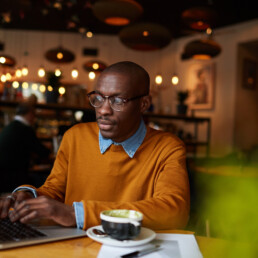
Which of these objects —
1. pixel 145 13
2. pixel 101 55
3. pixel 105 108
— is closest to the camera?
pixel 105 108

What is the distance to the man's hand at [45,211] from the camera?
103 centimetres

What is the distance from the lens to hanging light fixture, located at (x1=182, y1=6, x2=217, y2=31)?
12.3 ft

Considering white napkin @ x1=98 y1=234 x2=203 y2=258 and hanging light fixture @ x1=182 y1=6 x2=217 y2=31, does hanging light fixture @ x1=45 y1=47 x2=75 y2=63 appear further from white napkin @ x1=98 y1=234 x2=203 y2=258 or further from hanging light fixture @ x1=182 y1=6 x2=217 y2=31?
white napkin @ x1=98 y1=234 x2=203 y2=258

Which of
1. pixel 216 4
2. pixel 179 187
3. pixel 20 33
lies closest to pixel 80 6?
pixel 216 4

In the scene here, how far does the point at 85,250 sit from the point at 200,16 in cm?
341

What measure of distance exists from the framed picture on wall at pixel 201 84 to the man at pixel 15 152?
537cm

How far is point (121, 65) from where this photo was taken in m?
1.44

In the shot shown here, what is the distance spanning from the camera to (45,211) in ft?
3.37

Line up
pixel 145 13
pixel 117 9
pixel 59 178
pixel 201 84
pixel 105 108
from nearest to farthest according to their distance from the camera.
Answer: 1. pixel 105 108
2. pixel 59 178
3. pixel 117 9
4. pixel 145 13
5. pixel 201 84

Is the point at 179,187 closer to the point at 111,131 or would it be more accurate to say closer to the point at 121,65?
the point at 111,131

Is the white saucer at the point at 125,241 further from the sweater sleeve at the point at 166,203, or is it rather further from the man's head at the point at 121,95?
the man's head at the point at 121,95

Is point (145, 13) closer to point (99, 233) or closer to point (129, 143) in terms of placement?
point (129, 143)

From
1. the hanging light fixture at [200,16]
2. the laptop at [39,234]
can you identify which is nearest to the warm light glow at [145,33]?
the hanging light fixture at [200,16]

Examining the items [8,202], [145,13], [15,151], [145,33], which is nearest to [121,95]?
[8,202]
